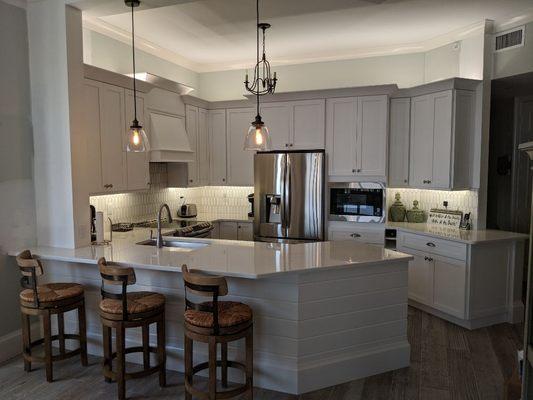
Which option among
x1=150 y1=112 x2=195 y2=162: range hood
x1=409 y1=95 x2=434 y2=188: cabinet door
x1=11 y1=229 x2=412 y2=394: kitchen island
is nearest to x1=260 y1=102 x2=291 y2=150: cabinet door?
x1=150 y1=112 x2=195 y2=162: range hood

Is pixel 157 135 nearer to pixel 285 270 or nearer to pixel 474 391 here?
pixel 285 270

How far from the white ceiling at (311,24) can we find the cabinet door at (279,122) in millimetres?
746

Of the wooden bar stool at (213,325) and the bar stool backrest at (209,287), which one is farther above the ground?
the bar stool backrest at (209,287)

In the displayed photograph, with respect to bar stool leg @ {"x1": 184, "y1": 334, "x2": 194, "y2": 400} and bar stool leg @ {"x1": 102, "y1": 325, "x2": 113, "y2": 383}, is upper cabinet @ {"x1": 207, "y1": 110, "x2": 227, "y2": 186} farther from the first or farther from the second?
bar stool leg @ {"x1": 184, "y1": 334, "x2": 194, "y2": 400}

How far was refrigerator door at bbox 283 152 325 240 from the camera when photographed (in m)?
5.17

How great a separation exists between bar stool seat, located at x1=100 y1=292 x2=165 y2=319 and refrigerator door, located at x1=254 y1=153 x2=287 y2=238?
8.31 feet

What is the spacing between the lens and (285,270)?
2.71m

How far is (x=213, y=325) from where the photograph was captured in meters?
2.53

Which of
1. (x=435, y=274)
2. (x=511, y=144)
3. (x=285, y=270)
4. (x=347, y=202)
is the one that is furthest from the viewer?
(x=511, y=144)

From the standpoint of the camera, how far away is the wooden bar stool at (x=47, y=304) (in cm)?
294

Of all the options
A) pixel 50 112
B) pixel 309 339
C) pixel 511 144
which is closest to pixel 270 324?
pixel 309 339

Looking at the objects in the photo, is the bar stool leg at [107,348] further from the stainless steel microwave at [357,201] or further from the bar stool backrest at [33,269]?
the stainless steel microwave at [357,201]

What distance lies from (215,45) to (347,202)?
2.57m

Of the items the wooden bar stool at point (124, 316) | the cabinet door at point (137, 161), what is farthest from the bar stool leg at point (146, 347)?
the cabinet door at point (137, 161)
